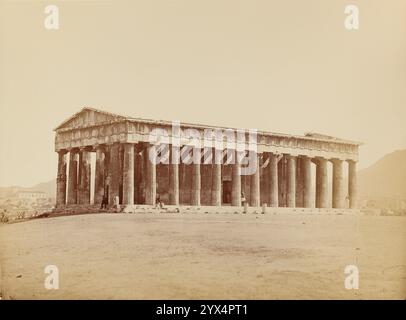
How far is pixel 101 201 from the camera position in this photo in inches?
1286

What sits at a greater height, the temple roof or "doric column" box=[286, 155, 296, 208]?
the temple roof

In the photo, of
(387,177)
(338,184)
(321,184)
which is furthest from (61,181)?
(387,177)

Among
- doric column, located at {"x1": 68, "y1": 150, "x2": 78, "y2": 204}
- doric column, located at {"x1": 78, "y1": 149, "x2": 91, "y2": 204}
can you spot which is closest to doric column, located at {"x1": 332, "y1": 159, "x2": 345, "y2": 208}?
doric column, located at {"x1": 78, "y1": 149, "x2": 91, "y2": 204}

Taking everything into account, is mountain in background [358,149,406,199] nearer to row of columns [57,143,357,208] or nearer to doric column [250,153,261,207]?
row of columns [57,143,357,208]

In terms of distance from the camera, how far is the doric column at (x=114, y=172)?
31672 mm

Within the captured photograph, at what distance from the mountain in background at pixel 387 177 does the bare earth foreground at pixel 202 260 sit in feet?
4.26

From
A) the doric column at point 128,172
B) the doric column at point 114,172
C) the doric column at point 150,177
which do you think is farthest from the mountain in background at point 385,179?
Result: the doric column at point 150,177

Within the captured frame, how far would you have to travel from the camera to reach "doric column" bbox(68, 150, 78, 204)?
3516 cm

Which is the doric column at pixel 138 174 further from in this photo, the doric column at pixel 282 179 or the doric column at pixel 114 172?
the doric column at pixel 282 179

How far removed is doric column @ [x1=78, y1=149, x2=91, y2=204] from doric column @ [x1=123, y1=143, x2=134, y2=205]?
3.85 metres

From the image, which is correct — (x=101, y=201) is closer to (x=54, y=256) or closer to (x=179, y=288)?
(x=54, y=256)
